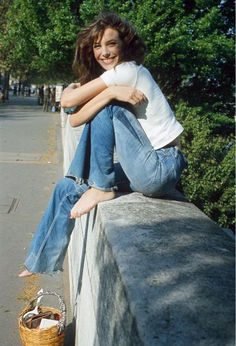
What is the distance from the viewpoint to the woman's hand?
2.75 meters

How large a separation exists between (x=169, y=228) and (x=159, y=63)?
11.1 meters

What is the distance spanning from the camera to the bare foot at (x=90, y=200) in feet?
8.64

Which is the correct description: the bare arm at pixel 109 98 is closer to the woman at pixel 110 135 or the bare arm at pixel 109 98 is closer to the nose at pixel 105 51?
the woman at pixel 110 135

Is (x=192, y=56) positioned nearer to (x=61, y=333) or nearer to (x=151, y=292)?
(x=61, y=333)

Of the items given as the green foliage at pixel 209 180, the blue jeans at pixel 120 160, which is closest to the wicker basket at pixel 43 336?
the blue jeans at pixel 120 160

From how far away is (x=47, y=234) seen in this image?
302cm

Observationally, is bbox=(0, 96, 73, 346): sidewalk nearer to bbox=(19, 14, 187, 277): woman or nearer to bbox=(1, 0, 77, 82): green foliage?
bbox=(19, 14, 187, 277): woman

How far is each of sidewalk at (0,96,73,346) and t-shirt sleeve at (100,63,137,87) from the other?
6.91 ft

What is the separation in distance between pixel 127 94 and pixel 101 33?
598 mm

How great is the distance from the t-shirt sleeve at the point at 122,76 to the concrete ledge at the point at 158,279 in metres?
0.91

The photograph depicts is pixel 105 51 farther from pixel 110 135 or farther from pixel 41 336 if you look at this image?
pixel 41 336

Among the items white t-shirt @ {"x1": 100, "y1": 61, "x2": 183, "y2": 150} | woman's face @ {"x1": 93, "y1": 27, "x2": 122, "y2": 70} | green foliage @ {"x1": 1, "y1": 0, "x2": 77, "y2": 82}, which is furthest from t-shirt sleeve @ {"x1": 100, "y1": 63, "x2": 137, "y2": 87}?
green foliage @ {"x1": 1, "y1": 0, "x2": 77, "y2": 82}

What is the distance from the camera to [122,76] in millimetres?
2867

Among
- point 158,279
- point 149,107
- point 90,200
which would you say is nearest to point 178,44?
point 149,107
